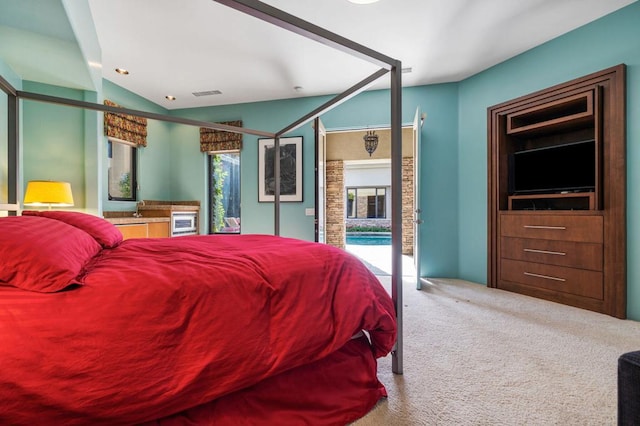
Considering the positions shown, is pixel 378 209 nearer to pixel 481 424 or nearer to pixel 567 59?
pixel 567 59

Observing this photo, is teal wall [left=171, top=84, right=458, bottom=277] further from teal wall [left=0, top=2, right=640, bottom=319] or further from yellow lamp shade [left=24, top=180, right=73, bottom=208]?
yellow lamp shade [left=24, top=180, right=73, bottom=208]

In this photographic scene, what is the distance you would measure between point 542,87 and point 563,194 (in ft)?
3.83

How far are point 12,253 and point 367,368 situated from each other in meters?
1.40

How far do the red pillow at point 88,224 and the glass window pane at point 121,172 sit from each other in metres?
2.77

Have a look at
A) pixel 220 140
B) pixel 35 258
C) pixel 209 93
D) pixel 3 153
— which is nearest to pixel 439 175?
pixel 220 140

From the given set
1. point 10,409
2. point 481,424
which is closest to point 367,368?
Result: point 481,424

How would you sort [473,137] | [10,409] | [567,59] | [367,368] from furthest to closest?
[473,137] → [567,59] → [367,368] → [10,409]

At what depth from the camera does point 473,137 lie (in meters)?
3.77

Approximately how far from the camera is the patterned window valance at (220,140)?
4.66 meters

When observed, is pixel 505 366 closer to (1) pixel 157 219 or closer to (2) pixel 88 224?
(2) pixel 88 224

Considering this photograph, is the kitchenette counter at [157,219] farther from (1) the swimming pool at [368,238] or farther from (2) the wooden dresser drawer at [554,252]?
(1) the swimming pool at [368,238]

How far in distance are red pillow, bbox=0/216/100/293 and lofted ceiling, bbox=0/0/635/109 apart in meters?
1.88

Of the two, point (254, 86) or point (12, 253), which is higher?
point (254, 86)

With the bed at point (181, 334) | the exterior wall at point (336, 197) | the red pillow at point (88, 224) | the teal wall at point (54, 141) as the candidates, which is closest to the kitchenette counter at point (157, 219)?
the teal wall at point (54, 141)
